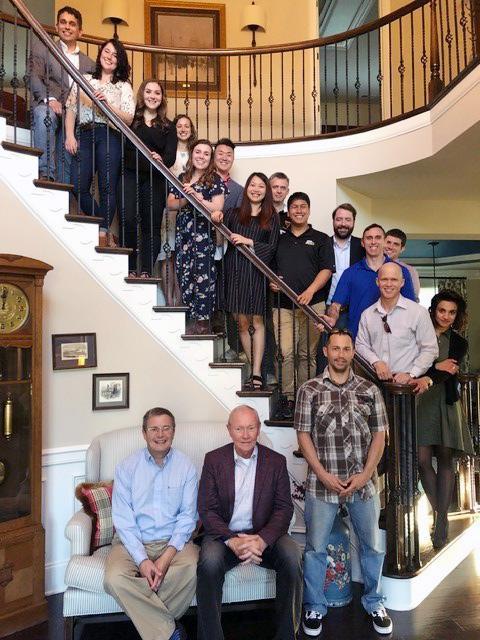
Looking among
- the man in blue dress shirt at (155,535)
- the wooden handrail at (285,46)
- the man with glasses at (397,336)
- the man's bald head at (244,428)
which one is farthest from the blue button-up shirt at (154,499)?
the wooden handrail at (285,46)

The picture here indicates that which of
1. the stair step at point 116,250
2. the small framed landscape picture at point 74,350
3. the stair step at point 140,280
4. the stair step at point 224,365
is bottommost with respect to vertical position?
the stair step at point 224,365

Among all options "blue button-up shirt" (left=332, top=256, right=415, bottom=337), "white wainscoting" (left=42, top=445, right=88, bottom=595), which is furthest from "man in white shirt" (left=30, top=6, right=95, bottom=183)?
"blue button-up shirt" (left=332, top=256, right=415, bottom=337)

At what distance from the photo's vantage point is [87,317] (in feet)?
11.1

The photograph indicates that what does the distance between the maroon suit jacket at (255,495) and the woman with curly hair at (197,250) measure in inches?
42.8

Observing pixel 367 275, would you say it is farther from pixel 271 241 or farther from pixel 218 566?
pixel 218 566

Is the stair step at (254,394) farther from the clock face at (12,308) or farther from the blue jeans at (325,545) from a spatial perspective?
the clock face at (12,308)

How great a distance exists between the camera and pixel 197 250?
3654mm

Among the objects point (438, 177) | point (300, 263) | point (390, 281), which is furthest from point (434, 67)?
point (390, 281)

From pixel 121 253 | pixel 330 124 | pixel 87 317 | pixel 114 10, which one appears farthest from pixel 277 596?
pixel 330 124

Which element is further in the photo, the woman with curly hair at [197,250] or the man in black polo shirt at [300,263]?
the man in black polo shirt at [300,263]

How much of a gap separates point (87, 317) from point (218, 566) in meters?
1.60

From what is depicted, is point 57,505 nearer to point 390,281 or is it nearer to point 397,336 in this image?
point 397,336

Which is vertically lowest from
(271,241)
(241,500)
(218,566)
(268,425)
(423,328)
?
(218,566)

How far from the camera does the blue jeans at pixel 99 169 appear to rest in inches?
142
